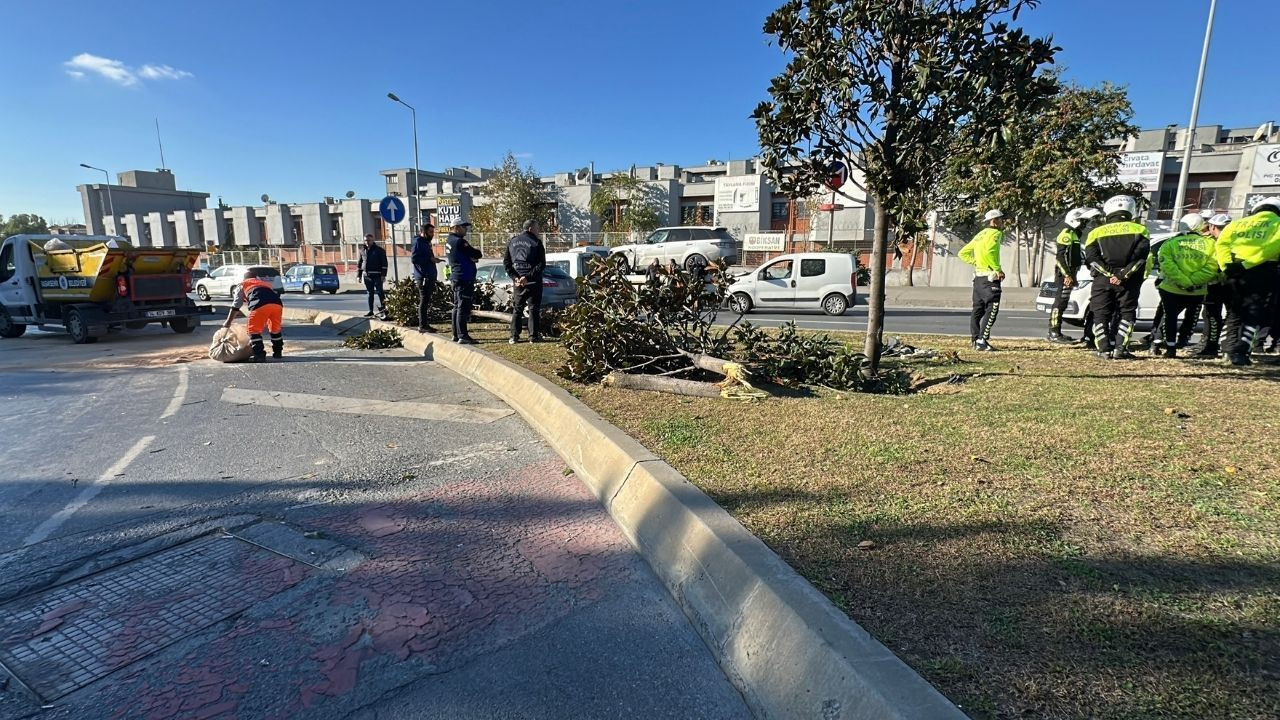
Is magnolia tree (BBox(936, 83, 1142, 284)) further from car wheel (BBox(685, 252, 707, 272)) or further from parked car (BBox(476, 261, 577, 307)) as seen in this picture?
car wheel (BBox(685, 252, 707, 272))

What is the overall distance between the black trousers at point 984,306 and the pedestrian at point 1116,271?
1.04 m

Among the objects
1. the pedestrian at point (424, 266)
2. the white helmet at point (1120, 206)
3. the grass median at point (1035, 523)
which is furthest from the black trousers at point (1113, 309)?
the pedestrian at point (424, 266)

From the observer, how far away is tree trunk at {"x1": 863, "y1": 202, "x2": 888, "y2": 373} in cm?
582

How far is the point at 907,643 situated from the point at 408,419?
5213 mm

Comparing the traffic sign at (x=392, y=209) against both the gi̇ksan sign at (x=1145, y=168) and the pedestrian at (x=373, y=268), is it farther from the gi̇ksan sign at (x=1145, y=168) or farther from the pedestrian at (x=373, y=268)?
the gi̇ksan sign at (x=1145, y=168)

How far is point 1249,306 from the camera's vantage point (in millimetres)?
7133

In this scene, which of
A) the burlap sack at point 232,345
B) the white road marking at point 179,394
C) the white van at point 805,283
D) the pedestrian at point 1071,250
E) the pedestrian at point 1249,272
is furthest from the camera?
the white van at point 805,283

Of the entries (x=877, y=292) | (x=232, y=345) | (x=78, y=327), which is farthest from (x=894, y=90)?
(x=78, y=327)

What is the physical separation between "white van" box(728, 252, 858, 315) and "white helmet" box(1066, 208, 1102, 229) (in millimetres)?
7256

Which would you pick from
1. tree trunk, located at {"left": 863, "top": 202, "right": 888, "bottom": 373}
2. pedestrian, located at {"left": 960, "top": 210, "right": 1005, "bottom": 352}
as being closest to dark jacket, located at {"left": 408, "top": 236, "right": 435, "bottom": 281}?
tree trunk, located at {"left": 863, "top": 202, "right": 888, "bottom": 373}

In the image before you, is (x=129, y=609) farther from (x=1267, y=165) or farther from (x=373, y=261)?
(x=1267, y=165)

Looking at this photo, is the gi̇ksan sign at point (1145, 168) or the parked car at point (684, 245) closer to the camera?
the parked car at point (684, 245)

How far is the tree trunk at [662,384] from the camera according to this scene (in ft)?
20.2

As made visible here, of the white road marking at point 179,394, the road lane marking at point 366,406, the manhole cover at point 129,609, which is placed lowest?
the white road marking at point 179,394
